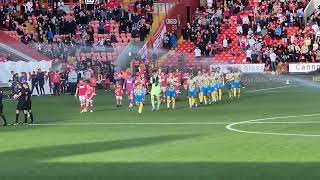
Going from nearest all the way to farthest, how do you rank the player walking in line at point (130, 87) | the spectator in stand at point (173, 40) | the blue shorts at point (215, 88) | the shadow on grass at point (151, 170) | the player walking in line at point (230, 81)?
the shadow on grass at point (151, 170), the player walking in line at point (130, 87), the blue shorts at point (215, 88), the player walking in line at point (230, 81), the spectator in stand at point (173, 40)

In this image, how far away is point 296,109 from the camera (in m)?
40.4

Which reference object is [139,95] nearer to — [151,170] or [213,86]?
[213,86]

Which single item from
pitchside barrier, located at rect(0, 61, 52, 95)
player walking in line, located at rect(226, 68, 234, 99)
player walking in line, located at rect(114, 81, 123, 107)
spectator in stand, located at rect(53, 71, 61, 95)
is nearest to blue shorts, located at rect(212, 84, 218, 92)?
player walking in line, located at rect(226, 68, 234, 99)

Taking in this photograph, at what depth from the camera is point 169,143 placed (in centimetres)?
2742

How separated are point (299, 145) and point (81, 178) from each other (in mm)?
8141

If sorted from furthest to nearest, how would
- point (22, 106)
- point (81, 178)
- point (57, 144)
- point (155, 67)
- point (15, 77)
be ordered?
point (155, 67) → point (15, 77) → point (22, 106) → point (57, 144) → point (81, 178)

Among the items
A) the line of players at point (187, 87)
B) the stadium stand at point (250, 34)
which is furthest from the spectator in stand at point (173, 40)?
the line of players at point (187, 87)

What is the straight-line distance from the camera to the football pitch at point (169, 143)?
70.3ft

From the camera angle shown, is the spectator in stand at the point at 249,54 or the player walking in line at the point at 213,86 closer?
the player walking in line at the point at 213,86

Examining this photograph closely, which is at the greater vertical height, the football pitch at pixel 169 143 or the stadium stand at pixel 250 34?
the stadium stand at pixel 250 34

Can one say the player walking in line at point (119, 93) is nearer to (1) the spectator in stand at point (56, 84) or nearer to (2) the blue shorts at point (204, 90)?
(2) the blue shorts at point (204, 90)

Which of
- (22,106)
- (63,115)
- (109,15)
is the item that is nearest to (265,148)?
(22,106)

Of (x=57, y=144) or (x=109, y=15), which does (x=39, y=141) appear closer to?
(x=57, y=144)

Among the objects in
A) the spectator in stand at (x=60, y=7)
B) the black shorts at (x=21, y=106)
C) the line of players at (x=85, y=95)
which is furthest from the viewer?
the spectator in stand at (x=60, y=7)
